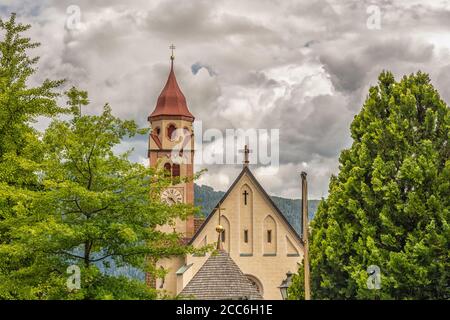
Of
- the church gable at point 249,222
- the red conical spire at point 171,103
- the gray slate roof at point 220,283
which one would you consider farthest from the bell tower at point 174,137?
the gray slate roof at point 220,283

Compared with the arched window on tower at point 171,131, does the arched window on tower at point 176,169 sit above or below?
below

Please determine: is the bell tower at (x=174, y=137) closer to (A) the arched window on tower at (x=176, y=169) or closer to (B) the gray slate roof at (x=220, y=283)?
(A) the arched window on tower at (x=176, y=169)

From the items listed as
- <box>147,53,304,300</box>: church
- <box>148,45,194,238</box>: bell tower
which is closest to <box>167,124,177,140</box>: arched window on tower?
<box>148,45,194,238</box>: bell tower

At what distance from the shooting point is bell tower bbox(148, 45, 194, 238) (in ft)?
204

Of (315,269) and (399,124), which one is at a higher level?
(399,124)

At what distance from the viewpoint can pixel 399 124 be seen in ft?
88.1

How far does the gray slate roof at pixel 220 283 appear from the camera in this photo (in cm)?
3027

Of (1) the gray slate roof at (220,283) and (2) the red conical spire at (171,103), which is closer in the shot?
(1) the gray slate roof at (220,283)

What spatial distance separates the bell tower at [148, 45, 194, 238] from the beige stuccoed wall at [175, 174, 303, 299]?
36.4 ft

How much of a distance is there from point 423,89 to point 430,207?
4331mm

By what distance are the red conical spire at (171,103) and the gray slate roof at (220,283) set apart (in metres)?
34.9
